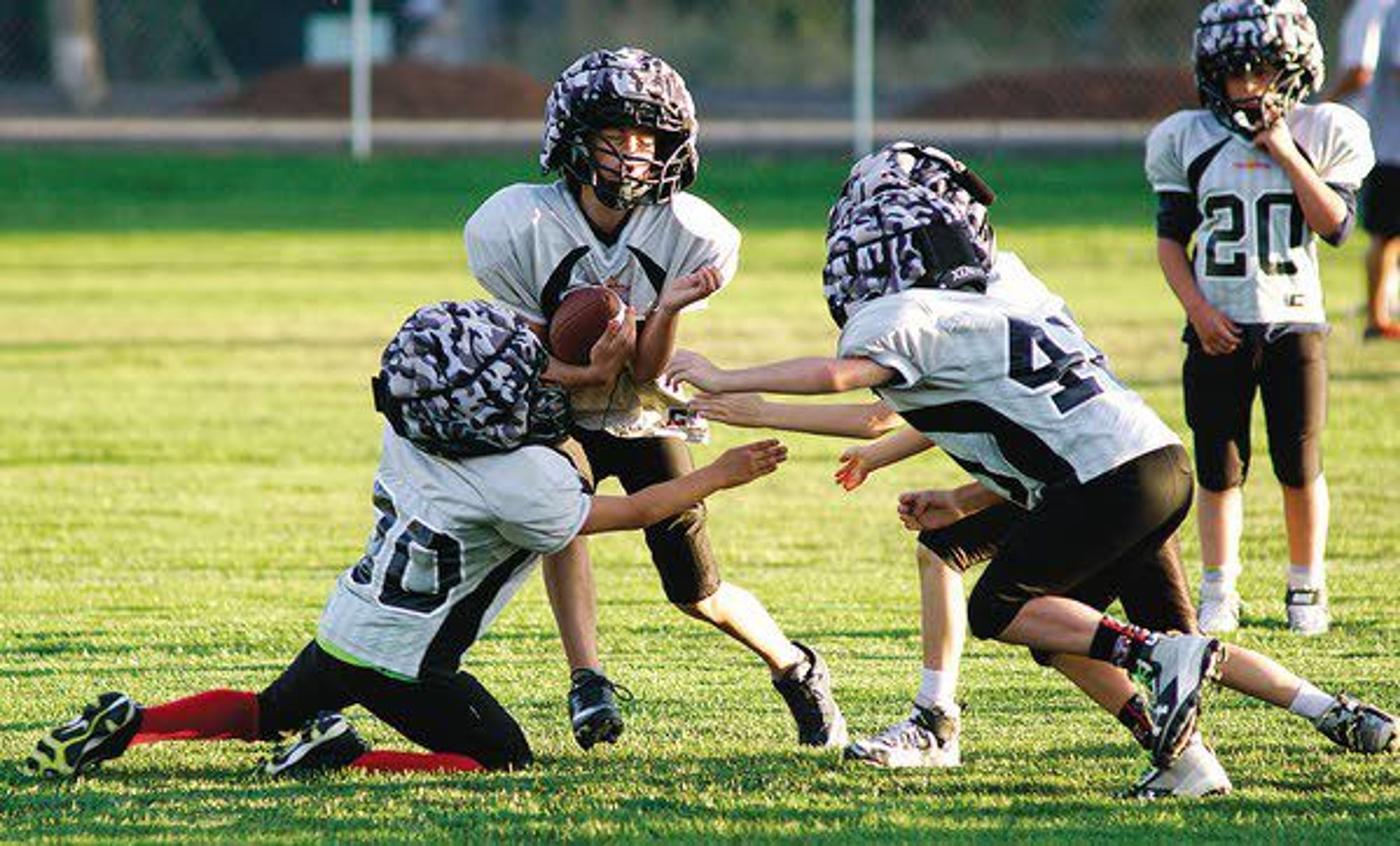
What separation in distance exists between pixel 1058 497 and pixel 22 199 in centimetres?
1965

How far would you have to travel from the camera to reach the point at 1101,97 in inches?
1041

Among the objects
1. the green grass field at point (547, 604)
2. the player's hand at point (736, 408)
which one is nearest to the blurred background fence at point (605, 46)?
the green grass field at point (547, 604)

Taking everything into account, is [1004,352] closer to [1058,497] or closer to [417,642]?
[1058,497]

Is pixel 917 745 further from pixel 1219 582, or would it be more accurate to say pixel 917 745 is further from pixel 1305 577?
pixel 1305 577

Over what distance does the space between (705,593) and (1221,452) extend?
6.88ft

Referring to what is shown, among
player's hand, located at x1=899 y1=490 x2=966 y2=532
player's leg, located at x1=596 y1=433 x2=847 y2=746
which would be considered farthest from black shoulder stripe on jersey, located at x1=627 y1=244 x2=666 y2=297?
player's hand, located at x1=899 y1=490 x2=966 y2=532

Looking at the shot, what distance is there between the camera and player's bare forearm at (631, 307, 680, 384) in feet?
18.0

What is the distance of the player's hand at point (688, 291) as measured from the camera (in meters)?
5.42

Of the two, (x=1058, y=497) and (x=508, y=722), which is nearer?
(x=1058, y=497)

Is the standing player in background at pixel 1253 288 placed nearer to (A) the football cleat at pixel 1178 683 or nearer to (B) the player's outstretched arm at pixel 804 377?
(A) the football cleat at pixel 1178 683

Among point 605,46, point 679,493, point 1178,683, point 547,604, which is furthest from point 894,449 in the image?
point 605,46

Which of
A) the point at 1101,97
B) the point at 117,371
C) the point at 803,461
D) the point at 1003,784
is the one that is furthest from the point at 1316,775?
the point at 1101,97

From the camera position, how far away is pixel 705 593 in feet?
18.7

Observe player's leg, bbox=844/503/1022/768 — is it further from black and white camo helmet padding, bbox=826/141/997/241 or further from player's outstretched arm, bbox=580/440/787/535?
black and white camo helmet padding, bbox=826/141/997/241
